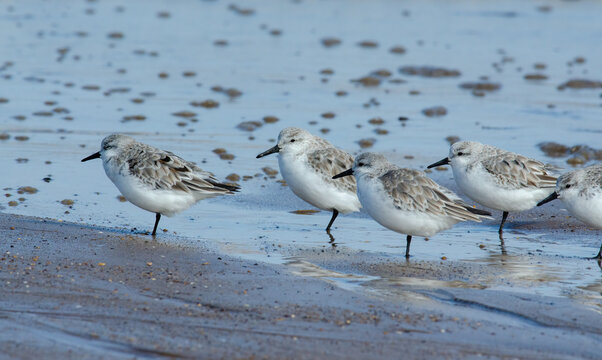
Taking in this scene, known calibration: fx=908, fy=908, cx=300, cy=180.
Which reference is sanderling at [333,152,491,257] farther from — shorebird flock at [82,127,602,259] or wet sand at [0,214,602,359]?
wet sand at [0,214,602,359]

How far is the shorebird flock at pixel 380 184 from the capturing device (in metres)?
7.43

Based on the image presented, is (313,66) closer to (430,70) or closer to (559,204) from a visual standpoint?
(430,70)

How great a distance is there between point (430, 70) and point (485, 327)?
10.7m

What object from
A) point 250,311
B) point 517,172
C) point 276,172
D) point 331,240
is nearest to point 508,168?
point 517,172

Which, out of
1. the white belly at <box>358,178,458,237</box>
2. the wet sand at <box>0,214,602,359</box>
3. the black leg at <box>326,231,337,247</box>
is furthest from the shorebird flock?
the wet sand at <box>0,214,602,359</box>

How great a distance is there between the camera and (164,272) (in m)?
6.39

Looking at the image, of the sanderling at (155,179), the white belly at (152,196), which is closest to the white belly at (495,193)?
the sanderling at (155,179)

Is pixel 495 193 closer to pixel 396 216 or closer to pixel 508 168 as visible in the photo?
pixel 508 168

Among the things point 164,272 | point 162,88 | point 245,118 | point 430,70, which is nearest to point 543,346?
point 164,272

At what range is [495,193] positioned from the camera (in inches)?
336

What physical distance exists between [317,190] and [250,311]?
3128 mm

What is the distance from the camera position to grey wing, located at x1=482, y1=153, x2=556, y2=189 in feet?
28.1

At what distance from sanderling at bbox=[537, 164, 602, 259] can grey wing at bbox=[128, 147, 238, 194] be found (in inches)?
112

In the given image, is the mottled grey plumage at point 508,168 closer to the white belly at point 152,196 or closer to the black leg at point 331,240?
the black leg at point 331,240
